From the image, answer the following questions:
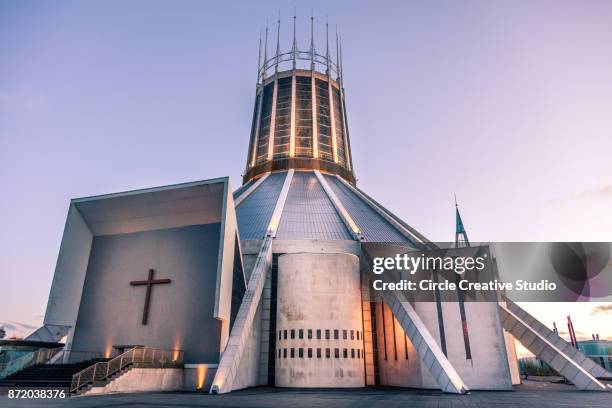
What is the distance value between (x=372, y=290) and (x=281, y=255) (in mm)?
6101

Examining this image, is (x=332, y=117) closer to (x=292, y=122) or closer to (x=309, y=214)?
(x=292, y=122)

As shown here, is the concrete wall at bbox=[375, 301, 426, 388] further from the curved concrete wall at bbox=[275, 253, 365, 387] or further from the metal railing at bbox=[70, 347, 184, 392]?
the metal railing at bbox=[70, 347, 184, 392]

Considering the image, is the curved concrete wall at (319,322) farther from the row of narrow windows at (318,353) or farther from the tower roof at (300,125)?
the tower roof at (300,125)

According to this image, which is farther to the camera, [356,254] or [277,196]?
[277,196]

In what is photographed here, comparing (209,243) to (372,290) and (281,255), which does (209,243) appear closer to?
(281,255)

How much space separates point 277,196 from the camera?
32.7m

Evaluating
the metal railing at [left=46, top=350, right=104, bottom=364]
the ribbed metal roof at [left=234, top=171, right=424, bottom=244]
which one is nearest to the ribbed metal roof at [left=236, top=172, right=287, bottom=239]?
the ribbed metal roof at [left=234, top=171, right=424, bottom=244]

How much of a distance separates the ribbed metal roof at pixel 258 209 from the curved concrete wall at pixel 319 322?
13.2 feet

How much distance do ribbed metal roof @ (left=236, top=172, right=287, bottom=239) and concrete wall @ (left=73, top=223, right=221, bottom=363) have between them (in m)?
5.95

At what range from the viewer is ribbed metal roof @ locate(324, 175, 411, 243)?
27.8 metres

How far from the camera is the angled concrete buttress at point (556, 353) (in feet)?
63.4

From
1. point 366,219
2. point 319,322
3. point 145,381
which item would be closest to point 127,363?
point 145,381

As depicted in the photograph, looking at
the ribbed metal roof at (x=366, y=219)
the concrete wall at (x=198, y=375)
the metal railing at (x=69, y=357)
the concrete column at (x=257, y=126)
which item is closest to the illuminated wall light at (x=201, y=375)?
the concrete wall at (x=198, y=375)

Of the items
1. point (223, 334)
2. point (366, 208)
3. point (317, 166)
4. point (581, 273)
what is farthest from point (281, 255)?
point (581, 273)
